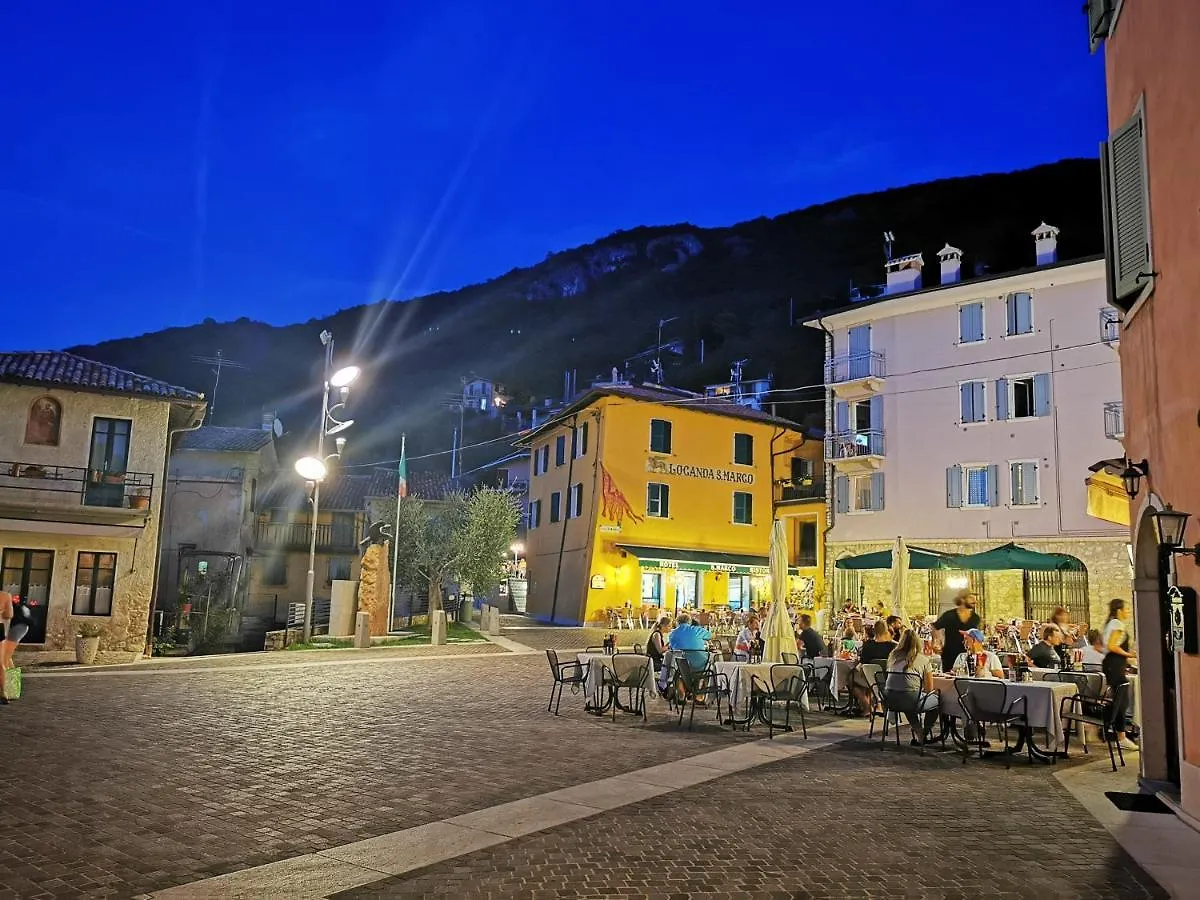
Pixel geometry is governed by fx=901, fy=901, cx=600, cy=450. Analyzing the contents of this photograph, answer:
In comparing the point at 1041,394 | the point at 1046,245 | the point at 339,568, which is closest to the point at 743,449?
the point at 1041,394

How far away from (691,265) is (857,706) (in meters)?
130

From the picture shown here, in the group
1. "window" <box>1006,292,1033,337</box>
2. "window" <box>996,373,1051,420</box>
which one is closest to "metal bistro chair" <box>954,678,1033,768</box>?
"window" <box>996,373,1051,420</box>

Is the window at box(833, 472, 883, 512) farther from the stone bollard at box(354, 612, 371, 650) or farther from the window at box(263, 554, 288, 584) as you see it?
the window at box(263, 554, 288, 584)

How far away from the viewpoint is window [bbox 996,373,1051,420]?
1172 inches

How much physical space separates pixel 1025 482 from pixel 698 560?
1302 cm

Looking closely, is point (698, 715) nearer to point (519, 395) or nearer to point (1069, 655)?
point (1069, 655)

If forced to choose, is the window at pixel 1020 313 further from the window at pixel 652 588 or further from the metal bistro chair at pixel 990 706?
the metal bistro chair at pixel 990 706

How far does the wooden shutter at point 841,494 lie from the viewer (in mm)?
34719

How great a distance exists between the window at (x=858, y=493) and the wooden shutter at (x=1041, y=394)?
594cm

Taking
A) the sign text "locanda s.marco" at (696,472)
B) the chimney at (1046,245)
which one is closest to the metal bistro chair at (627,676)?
the sign text "locanda s.marco" at (696,472)

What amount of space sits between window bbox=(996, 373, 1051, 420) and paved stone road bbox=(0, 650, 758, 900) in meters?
21.9

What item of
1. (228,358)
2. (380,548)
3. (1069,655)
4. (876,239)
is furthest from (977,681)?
(876,239)

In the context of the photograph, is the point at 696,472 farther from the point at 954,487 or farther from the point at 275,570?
the point at 275,570

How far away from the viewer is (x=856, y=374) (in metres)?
34.7
